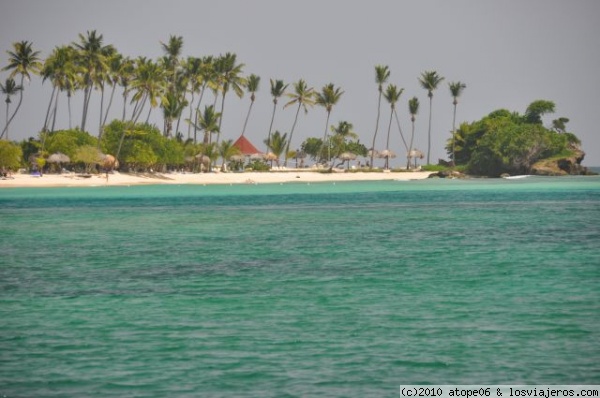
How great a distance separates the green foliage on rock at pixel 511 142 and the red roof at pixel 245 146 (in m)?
35.1

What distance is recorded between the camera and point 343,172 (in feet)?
464

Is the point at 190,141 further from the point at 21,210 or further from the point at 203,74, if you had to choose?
the point at 21,210

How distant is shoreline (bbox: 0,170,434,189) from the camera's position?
9375 centimetres

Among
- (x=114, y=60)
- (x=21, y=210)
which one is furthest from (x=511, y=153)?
(x=21, y=210)

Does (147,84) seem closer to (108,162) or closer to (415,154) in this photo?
(108,162)

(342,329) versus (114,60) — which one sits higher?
(114,60)

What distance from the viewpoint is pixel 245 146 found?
15638cm

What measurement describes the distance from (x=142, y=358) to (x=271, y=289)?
6890mm

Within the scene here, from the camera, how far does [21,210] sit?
55406 mm

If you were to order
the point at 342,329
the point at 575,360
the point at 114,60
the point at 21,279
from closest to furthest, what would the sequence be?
1. the point at 575,360
2. the point at 342,329
3. the point at 21,279
4. the point at 114,60

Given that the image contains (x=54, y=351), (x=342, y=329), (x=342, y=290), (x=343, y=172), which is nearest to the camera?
(x=54, y=351)

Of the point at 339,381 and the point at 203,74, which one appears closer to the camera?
the point at 339,381

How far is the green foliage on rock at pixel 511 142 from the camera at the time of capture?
131750 mm

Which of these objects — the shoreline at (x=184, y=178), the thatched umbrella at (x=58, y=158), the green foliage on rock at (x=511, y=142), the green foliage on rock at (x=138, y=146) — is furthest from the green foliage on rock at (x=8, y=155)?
the green foliage on rock at (x=511, y=142)
